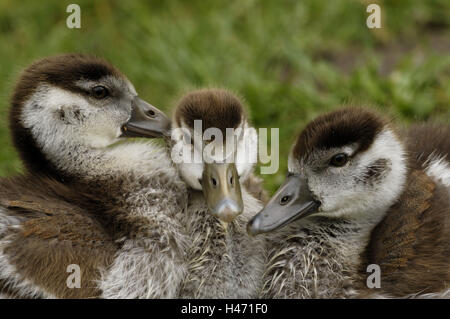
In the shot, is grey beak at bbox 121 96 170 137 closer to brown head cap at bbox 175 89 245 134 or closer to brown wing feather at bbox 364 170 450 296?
brown head cap at bbox 175 89 245 134

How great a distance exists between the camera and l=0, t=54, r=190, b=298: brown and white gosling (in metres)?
3.07

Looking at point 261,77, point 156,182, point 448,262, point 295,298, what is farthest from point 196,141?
point 261,77

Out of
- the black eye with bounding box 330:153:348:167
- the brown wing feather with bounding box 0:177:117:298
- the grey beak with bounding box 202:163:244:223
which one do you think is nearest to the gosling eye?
the brown wing feather with bounding box 0:177:117:298

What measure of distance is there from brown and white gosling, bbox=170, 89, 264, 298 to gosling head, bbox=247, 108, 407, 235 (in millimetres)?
163

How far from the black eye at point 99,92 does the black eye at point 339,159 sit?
44.6 inches

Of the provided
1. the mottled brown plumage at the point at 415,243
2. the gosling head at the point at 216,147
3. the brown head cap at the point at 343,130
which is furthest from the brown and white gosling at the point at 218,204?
the mottled brown plumage at the point at 415,243

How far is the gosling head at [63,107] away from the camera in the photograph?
338cm

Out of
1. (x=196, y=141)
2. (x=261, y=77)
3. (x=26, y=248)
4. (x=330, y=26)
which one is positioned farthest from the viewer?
(x=330, y=26)

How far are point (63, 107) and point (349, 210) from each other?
138cm

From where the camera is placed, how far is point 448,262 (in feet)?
10.1

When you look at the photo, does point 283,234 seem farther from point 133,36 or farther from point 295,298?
point 133,36

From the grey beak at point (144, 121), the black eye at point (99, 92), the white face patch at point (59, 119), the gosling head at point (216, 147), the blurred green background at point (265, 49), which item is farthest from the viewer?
the blurred green background at point (265, 49)

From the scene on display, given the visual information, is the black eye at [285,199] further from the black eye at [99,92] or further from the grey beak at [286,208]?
the black eye at [99,92]
